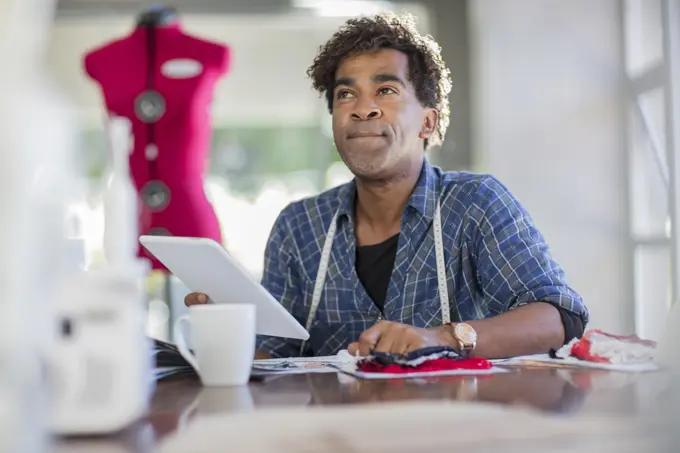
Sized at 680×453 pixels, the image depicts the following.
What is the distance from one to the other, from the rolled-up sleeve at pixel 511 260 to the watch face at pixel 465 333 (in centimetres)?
26

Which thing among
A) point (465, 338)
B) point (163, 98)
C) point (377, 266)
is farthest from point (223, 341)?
point (163, 98)

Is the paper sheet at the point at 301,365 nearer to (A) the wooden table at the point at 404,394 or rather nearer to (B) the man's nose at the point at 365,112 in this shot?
(A) the wooden table at the point at 404,394

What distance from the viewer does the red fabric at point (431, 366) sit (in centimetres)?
117

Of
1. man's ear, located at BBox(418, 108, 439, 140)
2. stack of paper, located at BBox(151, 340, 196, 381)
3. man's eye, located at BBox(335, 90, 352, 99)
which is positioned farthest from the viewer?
man's ear, located at BBox(418, 108, 439, 140)

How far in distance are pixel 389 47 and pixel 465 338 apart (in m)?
0.85

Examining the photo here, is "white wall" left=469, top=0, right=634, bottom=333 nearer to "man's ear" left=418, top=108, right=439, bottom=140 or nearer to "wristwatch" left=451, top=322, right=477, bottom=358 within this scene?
"man's ear" left=418, top=108, right=439, bottom=140

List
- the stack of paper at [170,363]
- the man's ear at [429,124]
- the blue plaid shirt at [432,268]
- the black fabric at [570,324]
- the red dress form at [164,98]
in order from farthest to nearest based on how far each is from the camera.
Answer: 1. the red dress form at [164,98]
2. the man's ear at [429,124]
3. the blue plaid shirt at [432,268]
4. the black fabric at [570,324]
5. the stack of paper at [170,363]

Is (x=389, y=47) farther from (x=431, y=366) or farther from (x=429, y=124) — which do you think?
(x=431, y=366)

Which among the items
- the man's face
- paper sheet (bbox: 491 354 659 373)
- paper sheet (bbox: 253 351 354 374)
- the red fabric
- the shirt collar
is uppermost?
the man's face

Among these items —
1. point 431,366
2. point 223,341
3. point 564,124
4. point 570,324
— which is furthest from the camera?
point 564,124

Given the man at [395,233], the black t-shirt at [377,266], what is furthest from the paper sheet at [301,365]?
the black t-shirt at [377,266]

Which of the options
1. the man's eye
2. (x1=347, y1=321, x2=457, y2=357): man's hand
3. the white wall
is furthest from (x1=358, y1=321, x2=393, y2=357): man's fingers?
the white wall

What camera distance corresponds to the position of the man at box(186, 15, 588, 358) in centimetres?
171

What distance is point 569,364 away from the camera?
124 centimetres
